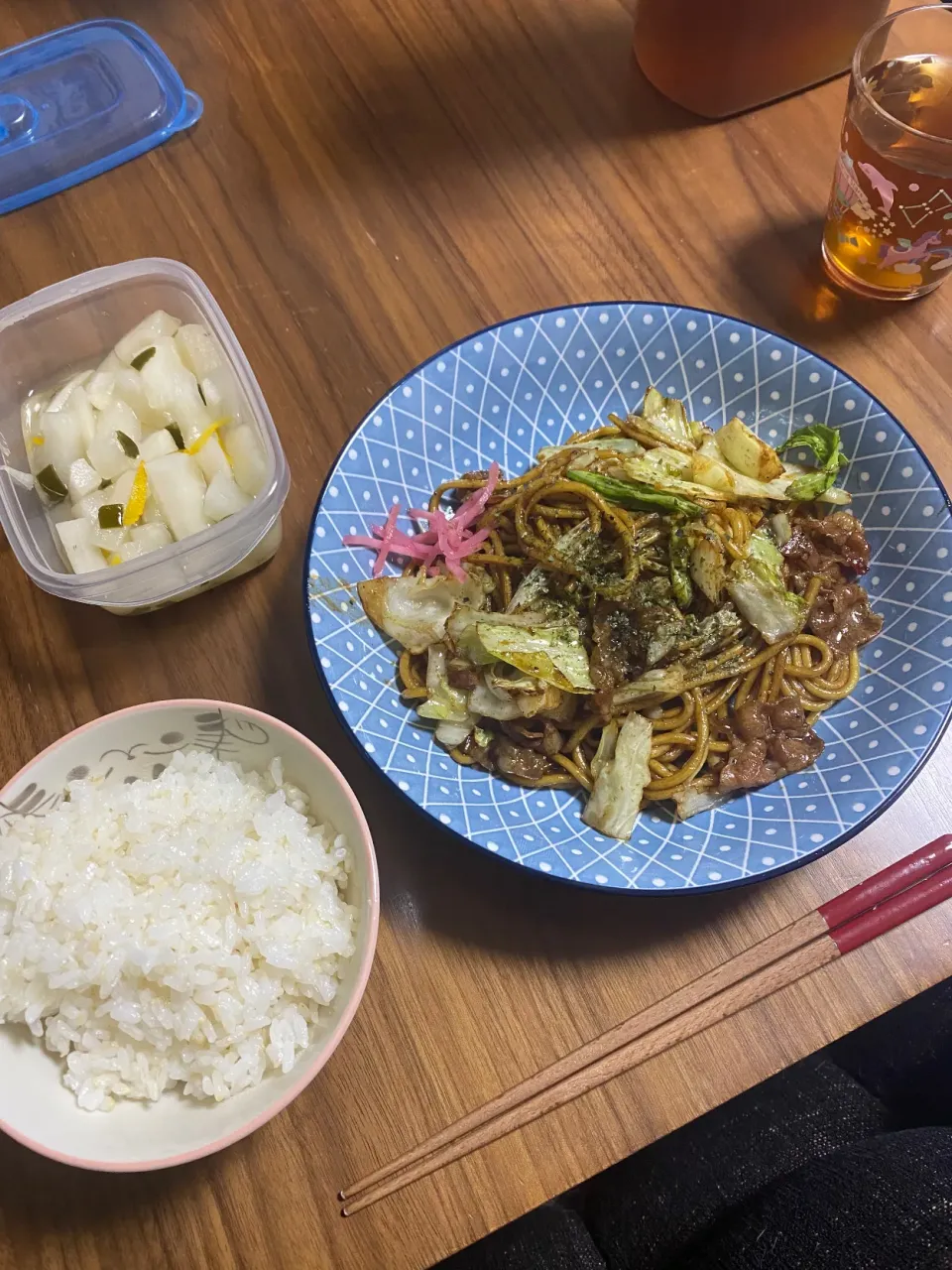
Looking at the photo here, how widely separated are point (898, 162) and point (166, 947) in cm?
165

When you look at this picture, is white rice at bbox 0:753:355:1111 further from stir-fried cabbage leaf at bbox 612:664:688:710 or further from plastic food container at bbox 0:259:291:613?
stir-fried cabbage leaf at bbox 612:664:688:710

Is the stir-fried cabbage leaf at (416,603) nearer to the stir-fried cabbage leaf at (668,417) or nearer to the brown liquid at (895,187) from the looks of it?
the stir-fried cabbage leaf at (668,417)

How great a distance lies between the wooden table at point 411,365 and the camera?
4.06 ft

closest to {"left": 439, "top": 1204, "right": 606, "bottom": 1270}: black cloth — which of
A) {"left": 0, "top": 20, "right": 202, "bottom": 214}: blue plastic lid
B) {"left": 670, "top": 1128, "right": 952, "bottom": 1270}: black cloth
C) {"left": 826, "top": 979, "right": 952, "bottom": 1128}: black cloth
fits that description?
{"left": 670, "top": 1128, "right": 952, "bottom": 1270}: black cloth

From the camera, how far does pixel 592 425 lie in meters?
1.71

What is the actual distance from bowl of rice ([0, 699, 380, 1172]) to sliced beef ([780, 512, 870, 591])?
84cm

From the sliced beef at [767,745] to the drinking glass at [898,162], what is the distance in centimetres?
88

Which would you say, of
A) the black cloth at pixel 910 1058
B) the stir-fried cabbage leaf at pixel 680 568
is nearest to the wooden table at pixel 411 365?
the stir-fried cabbage leaf at pixel 680 568

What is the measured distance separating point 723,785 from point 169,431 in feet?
3.39

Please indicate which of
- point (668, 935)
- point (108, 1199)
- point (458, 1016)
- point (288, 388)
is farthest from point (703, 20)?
point (108, 1199)

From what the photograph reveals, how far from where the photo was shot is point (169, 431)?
146 cm

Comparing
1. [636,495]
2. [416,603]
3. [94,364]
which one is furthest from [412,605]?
[94,364]

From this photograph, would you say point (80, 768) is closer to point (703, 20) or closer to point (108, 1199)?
point (108, 1199)

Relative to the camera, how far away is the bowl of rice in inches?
44.5
